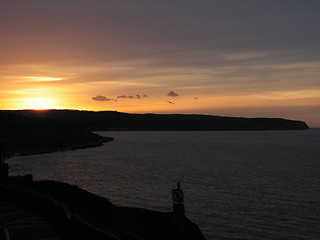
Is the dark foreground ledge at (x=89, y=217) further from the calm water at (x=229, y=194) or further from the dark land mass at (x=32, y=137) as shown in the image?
the dark land mass at (x=32, y=137)

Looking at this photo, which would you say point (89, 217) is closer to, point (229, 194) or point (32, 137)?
point (229, 194)

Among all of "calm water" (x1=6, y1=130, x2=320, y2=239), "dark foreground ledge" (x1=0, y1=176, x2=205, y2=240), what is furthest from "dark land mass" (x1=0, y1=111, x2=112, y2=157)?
"dark foreground ledge" (x1=0, y1=176, x2=205, y2=240)

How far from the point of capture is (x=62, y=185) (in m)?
33.8

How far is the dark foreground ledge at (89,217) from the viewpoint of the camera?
1220 centimetres

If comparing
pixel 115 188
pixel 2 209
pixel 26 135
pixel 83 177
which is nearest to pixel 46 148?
pixel 26 135

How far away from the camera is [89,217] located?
861 inches

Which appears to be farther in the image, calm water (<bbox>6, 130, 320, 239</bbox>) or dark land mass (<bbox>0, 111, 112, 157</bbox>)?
dark land mass (<bbox>0, 111, 112, 157</bbox>)

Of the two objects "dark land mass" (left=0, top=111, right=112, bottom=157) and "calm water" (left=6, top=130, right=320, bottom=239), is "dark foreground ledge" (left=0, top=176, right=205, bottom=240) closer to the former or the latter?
"calm water" (left=6, top=130, right=320, bottom=239)

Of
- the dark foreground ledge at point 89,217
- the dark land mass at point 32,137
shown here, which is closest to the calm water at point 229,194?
the dark foreground ledge at point 89,217

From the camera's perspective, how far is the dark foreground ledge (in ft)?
40.0

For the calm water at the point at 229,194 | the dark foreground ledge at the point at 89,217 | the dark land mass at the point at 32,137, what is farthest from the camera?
the dark land mass at the point at 32,137

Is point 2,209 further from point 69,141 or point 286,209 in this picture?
point 69,141

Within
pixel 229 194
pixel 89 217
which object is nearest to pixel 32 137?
pixel 229 194

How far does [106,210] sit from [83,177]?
4798 cm
